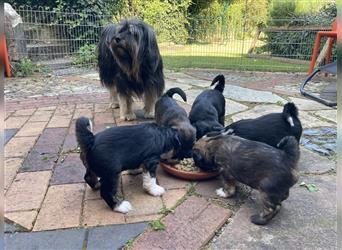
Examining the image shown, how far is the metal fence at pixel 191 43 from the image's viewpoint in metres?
7.90

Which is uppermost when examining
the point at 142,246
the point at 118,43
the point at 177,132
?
the point at 118,43

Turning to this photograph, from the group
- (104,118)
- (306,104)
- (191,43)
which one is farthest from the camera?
(191,43)

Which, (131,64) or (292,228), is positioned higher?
(131,64)

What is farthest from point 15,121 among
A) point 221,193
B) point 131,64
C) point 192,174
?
point 221,193

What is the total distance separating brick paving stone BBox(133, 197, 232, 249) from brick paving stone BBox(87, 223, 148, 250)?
0.22 ft

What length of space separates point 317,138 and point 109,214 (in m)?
2.41

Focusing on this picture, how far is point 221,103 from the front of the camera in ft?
11.8

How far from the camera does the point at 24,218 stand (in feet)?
7.19

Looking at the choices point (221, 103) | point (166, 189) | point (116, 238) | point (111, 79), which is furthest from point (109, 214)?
point (111, 79)

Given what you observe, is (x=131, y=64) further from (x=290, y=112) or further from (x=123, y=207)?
(x=123, y=207)

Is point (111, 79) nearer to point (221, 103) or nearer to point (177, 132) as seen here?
point (221, 103)

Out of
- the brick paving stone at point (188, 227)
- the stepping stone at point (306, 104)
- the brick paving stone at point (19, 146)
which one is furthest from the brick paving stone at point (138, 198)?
the stepping stone at point (306, 104)

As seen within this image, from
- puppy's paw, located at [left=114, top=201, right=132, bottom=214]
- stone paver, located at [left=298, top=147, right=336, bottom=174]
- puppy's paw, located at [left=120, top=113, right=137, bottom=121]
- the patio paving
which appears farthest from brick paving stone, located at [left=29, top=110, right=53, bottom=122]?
stone paver, located at [left=298, top=147, right=336, bottom=174]

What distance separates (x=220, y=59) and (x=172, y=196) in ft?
24.5
